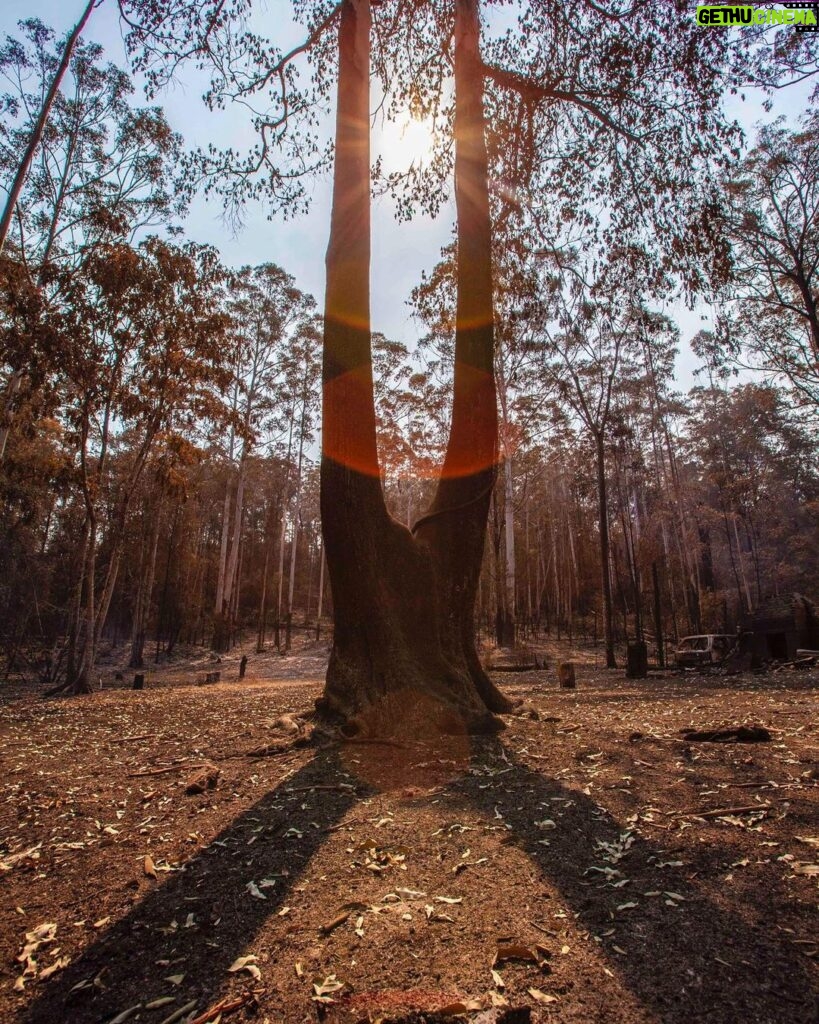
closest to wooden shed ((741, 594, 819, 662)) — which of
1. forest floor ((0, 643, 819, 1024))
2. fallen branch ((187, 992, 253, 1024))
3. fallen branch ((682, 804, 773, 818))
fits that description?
forest floor ((0, 643, 819, 1024))

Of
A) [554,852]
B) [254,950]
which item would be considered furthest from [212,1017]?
[554,852]

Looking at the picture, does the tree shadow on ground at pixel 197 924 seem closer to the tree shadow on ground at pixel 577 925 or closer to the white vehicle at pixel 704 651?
the tree shadow on ground at pixel 577 925

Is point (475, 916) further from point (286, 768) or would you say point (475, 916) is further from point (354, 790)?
point (286, 768)

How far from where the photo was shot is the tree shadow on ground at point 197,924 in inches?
65.9

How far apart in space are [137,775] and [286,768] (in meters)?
1.11

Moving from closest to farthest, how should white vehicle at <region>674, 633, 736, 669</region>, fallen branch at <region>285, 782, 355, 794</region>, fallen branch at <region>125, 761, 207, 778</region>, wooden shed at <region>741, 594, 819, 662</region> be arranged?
fallen branch at <region>285, 782, 355, 794</region>, fallen branch at <region>125, 761, 207, 778</region>, wooden shed at <region>741, 594, 819, 662</region>, white vehicle at <region>674, 633, 736, 669</region>

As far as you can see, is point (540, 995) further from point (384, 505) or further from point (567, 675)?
point (567, 675)

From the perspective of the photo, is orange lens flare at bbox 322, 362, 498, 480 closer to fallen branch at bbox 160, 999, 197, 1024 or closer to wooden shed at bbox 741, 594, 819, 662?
fallen branch at bbox 160, 999, 197, 1024

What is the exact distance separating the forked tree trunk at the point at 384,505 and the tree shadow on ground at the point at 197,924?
6.00ft

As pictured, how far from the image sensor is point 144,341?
1221 cm

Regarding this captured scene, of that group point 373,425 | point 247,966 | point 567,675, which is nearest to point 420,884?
point 247,966

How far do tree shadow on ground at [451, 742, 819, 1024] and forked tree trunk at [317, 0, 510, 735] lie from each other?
2165 millimetres

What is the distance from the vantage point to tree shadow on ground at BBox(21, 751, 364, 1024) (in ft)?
5.49

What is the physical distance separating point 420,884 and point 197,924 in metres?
0.87
